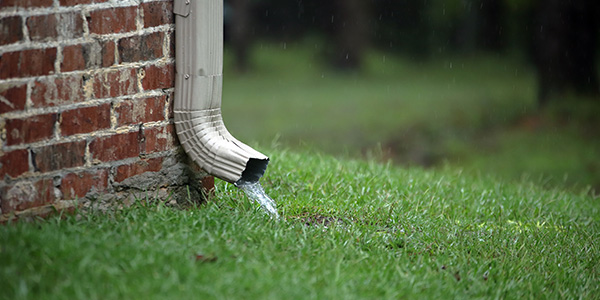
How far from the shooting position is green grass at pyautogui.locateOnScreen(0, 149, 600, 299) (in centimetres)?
271

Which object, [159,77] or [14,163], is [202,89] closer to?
[159,77]

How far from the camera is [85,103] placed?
127 inches

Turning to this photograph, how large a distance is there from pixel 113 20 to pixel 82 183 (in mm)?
774

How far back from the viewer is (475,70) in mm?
18938

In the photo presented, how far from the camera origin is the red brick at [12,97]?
9.69 feet

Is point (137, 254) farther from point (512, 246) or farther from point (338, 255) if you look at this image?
point (512, 246)

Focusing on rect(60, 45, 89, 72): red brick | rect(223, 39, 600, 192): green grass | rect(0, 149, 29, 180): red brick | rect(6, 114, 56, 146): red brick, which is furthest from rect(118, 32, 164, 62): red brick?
rect(223, 39, 600, 192): green grass

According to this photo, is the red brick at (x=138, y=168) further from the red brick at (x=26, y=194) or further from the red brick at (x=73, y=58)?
the red brick at (x=73, y=58)

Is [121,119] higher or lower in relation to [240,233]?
higher

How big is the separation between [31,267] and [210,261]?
0.70 meters

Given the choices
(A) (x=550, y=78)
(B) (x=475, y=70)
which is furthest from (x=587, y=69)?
(B) (x=475, y=70)

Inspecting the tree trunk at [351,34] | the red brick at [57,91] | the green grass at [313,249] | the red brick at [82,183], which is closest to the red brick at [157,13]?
the red brick at [57,91]

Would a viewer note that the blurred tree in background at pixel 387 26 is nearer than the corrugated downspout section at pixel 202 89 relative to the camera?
No

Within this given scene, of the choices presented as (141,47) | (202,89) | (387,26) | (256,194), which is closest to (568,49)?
(256,194)
